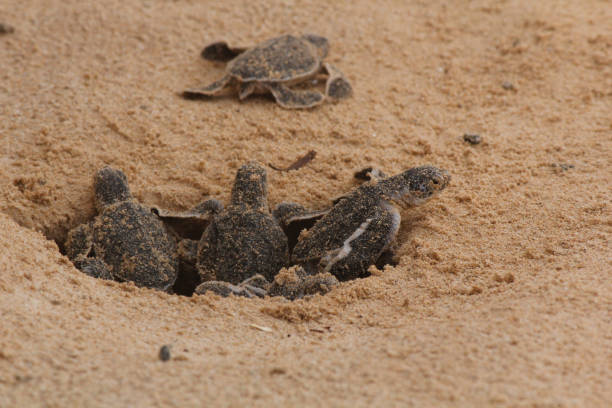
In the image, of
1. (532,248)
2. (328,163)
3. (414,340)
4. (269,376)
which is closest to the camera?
(269,376)

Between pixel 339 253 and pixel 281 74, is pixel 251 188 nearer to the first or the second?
pixel 339 253

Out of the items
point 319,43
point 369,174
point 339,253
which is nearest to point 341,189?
point 369,174

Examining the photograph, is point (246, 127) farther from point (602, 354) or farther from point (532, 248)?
point (602, 354)

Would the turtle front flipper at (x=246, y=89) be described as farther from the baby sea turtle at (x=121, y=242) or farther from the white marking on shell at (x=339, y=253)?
the white marking on shell at (x=339, y=253)

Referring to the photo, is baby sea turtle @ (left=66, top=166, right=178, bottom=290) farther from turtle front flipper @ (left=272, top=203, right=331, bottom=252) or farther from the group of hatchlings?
turtle front flipper @ (left=272, top=203, right=331, bottom=252)

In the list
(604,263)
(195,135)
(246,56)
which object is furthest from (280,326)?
(246,56)
